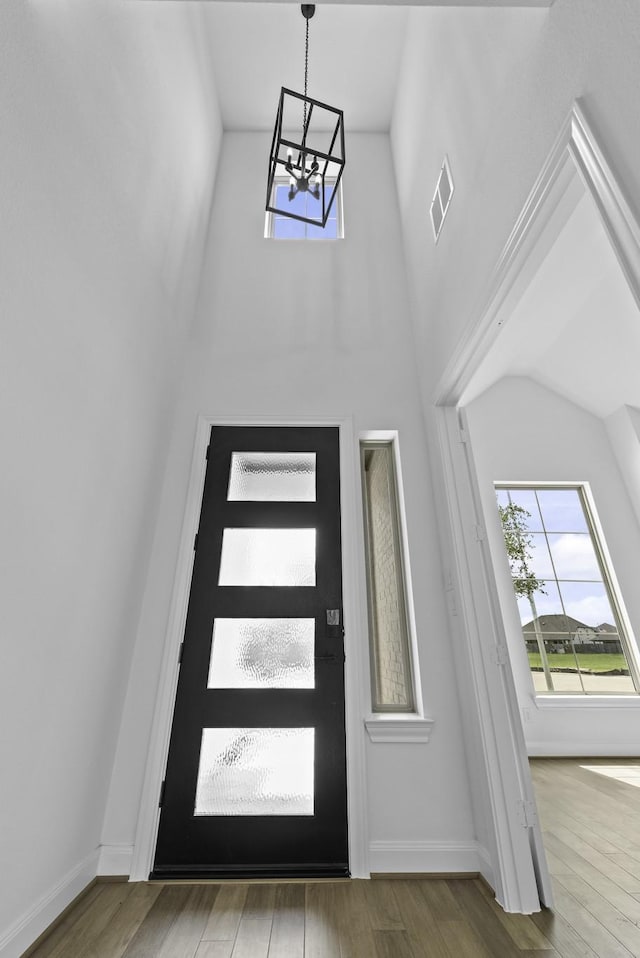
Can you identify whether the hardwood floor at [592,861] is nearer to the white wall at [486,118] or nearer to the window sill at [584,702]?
the window sill at [584,702]

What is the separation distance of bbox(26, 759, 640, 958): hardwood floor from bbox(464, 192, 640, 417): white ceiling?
2683 millimetres

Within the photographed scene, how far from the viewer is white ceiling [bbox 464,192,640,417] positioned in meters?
3.14

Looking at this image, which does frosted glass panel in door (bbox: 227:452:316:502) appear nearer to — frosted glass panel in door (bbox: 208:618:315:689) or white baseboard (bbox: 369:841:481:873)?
frosted glass panel in door (bbox: 208:618:315:689)

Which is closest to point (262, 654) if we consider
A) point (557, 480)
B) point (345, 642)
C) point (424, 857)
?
point (345, 642)

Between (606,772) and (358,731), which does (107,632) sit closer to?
(358,731)

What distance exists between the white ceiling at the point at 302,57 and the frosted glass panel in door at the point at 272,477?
3594 millimetres

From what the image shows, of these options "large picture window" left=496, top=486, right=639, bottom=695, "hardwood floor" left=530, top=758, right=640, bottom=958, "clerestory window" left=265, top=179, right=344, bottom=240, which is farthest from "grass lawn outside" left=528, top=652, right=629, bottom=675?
"clerestory window" left=265, top=179, right=344, bottom=240

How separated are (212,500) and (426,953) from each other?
2154mm

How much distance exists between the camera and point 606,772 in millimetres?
3531

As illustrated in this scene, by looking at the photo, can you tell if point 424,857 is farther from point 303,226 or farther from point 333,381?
point 303,226

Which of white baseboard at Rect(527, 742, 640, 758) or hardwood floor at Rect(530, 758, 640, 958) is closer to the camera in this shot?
hardwood floor at Rect(530, 758, 640, 958)

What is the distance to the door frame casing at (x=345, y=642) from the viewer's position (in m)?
2.01

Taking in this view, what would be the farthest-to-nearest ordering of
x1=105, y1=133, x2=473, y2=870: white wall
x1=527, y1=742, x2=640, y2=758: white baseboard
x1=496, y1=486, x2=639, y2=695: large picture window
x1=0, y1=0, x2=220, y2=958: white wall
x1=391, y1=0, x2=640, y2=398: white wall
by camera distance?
x1=496, y1=486, x2=639, y2=695: large picture window
x1=527, y1=742, x2=640, y2=758: white baseboard
x1=105, y1=133, x2=473, y2=870: white wall
x1=0, y1=0, x2=220, y2=958: white wall
x1=391, y1=0, x2=640, y2=398: white wall

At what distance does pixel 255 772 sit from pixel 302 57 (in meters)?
5.51
